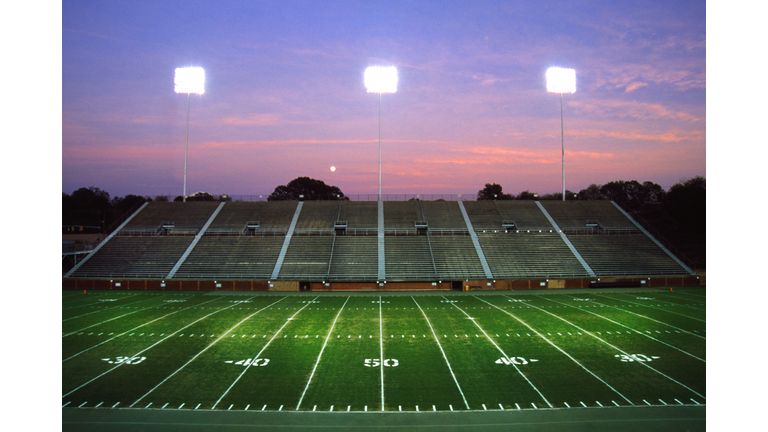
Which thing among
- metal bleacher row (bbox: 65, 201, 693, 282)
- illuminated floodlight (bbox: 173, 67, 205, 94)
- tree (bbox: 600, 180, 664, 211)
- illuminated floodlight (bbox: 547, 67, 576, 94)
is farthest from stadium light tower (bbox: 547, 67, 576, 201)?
tree (bbox: 600, 180, 664, 211)

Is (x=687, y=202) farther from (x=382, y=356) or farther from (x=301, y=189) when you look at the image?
(x=301, y=189)

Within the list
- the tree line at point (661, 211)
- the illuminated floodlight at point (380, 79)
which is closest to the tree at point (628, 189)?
the tree line at point (661, 211)

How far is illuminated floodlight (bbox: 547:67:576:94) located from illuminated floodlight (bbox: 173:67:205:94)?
1095 inches

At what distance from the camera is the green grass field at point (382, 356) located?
8.45 m

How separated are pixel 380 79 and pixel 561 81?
14.7 meters

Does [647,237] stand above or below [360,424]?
above

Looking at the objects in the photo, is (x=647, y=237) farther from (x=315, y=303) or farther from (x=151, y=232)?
(x=151, y=232)

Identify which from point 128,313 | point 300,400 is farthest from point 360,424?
point 128,313

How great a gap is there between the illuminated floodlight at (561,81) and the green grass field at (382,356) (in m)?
19.2

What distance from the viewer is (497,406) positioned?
803 centimetres

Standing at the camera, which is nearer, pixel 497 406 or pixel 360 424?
pixel 360 424

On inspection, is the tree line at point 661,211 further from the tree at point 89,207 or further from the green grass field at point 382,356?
the green grass field at point 382,356

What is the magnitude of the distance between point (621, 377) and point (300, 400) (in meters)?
7.70
